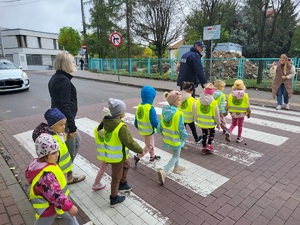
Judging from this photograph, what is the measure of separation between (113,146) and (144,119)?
3.71ft

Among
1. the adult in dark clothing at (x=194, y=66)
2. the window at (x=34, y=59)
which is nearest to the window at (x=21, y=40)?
the window at (x=34, y=59)

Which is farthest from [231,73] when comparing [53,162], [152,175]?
[53,162]

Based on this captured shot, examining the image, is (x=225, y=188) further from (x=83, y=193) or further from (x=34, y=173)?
(x=34, y=173)

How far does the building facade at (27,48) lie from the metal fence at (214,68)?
99.4 ft

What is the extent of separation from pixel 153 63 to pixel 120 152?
16.8 metres

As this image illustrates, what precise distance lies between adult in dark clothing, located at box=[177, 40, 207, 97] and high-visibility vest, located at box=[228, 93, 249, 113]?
0.85 m

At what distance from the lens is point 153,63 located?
19.3 m

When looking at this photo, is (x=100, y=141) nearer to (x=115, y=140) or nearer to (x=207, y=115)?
(x=115, y=140)

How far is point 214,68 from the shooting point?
16.8m

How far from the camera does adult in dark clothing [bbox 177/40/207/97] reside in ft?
19.2

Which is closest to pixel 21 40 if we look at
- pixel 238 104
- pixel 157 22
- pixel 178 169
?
pixel 157 22

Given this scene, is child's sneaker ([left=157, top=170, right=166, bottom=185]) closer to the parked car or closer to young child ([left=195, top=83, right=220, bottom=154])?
young child ([left=195, top=83, right=220, bottom=154])

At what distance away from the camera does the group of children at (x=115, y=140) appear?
2.20 m

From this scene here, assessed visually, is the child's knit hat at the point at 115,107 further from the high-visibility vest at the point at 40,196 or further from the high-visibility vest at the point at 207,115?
the high-visibility vest at the point at 207,115
